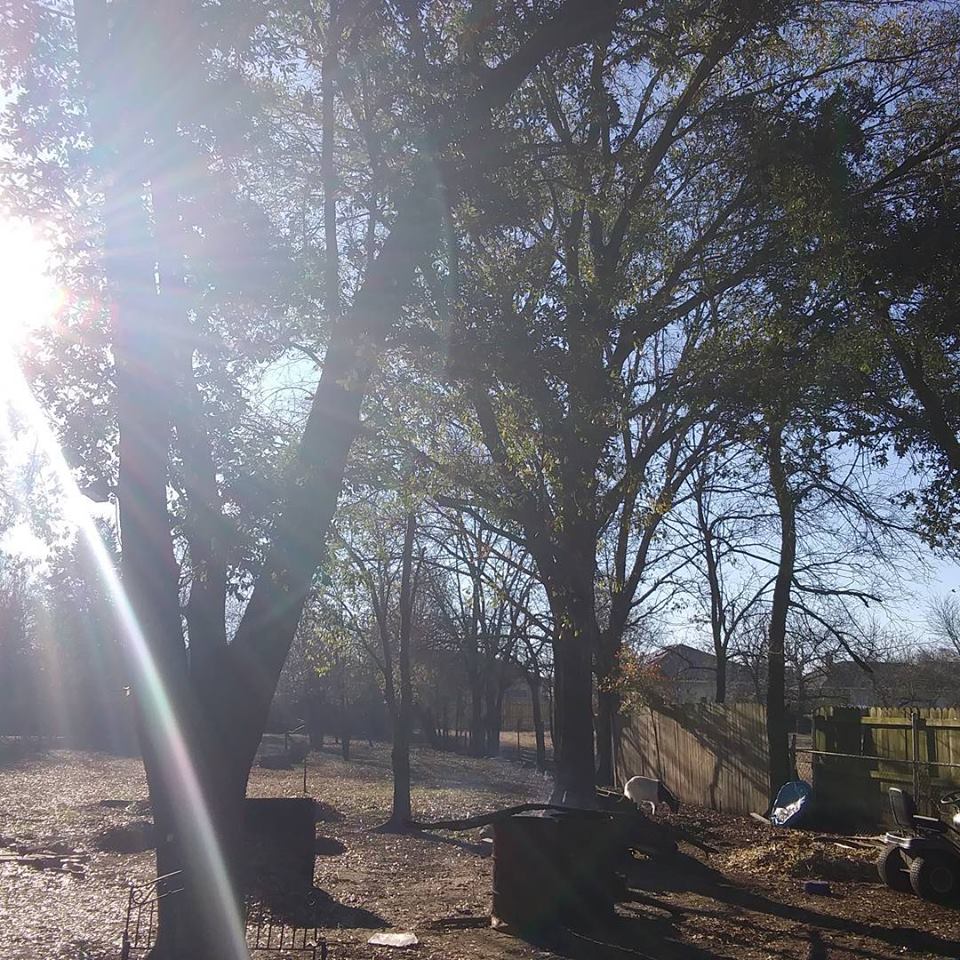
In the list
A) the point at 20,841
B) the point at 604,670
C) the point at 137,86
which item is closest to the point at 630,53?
the point at 137,86

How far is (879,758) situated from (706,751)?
25.4 feet

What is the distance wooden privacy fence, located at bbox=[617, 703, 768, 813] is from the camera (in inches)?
866

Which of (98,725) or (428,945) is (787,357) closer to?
(428,945)

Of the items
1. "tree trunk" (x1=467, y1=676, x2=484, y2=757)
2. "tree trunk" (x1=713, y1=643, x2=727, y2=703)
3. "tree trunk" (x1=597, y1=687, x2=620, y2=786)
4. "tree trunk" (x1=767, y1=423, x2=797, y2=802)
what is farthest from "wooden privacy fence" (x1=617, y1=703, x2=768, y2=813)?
"tree trunk" (x1=467, y1=676, x2=484, y2=757)

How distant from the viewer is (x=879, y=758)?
16969mm

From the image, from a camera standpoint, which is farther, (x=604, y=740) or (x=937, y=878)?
(x=604, y=740)

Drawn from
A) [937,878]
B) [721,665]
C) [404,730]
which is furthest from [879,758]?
[721,665]

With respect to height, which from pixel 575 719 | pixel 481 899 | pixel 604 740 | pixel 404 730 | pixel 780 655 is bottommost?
pixel 481 899

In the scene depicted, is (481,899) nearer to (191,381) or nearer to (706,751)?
(191,381)

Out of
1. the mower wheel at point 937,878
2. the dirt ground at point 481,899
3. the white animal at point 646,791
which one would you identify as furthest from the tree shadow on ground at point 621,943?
the white animal at point 646,791

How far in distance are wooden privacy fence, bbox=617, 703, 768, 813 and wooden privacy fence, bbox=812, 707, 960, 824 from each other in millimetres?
2435

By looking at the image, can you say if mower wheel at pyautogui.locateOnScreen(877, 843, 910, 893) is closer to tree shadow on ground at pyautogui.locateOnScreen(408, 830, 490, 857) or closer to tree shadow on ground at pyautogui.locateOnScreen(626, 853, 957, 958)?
tree shadow on ground at pyautogui.locateOnScreen(626, 853, 957, 958)

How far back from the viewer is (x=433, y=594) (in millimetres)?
46094

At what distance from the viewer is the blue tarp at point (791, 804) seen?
18266 mm
